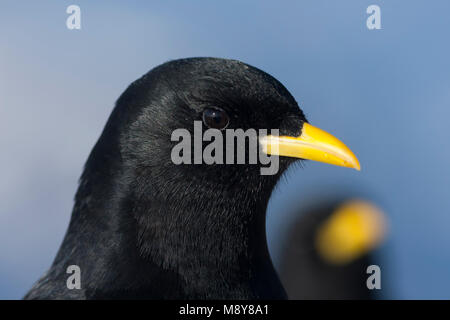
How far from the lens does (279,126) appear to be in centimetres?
326

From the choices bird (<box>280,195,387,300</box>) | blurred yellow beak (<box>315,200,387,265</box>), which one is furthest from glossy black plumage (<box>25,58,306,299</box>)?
blurred yellow beak (<box>315,200,387,265</box>)

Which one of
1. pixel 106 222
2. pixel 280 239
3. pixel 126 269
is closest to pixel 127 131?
pixel 106 222

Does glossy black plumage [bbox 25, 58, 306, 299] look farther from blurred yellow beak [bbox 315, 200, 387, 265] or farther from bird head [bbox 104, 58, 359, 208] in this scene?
blurred yellow beak [bbox 315, 200, 387, 265]

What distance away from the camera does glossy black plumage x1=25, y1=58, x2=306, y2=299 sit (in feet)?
9.92

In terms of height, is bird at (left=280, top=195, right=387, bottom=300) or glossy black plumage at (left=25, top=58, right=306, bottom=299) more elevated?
glossy black plumage at (left=25, top=58, right=306, bottom=299)

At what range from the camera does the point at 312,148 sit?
328 cm

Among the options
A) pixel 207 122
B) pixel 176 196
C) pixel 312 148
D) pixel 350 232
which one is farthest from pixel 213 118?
pixel 350 232

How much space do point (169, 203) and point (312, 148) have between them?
754mm

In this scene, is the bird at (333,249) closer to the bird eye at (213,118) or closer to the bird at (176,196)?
the bird at (176,196)

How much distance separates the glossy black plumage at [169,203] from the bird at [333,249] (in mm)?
4866

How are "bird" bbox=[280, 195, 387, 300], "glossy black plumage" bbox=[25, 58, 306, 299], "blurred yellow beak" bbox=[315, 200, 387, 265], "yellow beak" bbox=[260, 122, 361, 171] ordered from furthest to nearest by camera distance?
1. "blurred yellow beak" bbox=[315, 200, 387, 265]
2. "bird" bbox=[280, 195, 387, 300]
3. "yellow beak" bbox=[260, 122, 361, 171]
4. "glossy black plumage" bbox=[25, 58, 306, 299]

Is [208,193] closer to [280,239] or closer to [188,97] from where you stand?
[188,97]

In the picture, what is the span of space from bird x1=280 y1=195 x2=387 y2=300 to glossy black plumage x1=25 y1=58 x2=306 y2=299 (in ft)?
16.0

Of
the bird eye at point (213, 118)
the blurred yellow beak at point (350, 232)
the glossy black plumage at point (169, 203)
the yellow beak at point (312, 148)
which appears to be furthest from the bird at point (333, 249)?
the bird eye at point (213, 118)
